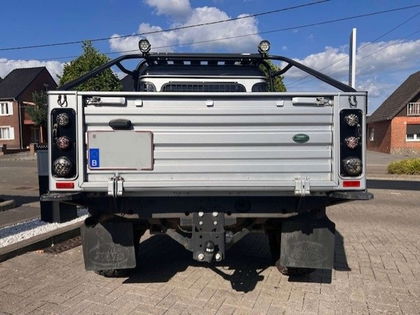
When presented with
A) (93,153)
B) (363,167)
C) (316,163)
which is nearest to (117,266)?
(93,153)

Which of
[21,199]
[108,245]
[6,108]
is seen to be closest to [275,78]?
[108,245]

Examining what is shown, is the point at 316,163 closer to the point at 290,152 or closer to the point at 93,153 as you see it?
the point at 290,152

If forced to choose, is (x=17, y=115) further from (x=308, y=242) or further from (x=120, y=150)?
(x=308, y=242)

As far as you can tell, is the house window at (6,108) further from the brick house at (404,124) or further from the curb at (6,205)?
the curb at (6,205)

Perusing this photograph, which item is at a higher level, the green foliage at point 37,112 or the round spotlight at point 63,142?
the green foliage at point 37,112

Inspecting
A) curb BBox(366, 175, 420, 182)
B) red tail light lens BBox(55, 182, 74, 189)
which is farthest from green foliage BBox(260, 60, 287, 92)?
curb BBox(366, 175, 420, 182)

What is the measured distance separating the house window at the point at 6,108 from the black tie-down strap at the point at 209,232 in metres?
42.9

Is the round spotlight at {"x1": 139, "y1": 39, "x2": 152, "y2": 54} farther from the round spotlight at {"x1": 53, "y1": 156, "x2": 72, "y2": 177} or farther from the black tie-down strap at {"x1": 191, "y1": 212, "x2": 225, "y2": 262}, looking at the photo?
the black tie-down strap at {"x1": 191, "y1": 212, "x2": 225, "y2": 262}

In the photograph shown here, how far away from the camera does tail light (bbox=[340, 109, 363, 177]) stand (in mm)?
3264

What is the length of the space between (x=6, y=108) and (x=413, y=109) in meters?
39.4

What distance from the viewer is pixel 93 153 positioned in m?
3.24

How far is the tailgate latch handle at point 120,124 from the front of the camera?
10.5ft

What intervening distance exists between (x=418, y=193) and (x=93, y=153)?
10.9 meters

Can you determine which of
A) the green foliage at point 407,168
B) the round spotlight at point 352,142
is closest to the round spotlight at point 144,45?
the round spotlight at point 352,142
